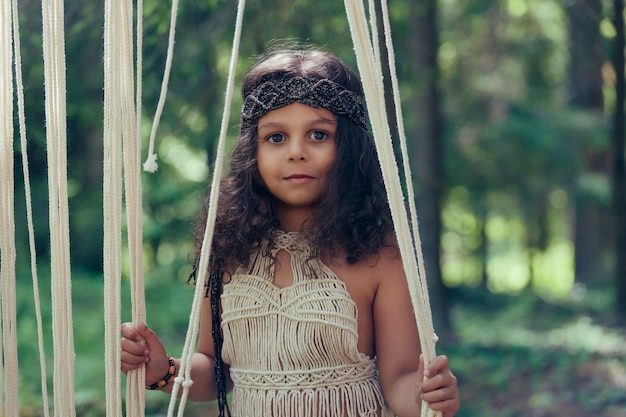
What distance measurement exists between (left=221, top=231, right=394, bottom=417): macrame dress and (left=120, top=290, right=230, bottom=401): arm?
0.11m

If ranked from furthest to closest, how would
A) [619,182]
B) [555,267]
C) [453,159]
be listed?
[555,267] < [453,159] < [619,182]

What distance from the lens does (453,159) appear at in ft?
27.6

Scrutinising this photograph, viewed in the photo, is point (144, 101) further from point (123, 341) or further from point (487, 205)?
point (487, 205)

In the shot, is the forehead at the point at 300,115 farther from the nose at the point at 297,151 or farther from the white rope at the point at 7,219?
the white rope at the point at 7,219

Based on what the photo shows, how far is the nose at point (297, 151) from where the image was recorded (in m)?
1.78

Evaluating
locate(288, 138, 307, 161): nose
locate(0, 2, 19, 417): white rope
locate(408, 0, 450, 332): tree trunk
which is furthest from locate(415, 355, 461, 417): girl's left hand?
locate(408, 0, 450, 332): tree trunk

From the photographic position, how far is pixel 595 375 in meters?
5.36

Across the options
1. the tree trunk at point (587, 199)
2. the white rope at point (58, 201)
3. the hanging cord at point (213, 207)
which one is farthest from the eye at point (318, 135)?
the tree trunk at point (587, 199)

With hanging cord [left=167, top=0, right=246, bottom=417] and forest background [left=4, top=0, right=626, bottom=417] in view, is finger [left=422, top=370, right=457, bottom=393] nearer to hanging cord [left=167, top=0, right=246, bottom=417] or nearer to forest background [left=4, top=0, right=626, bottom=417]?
hanging cord [left=167, top=0, right=246, bottom=417]

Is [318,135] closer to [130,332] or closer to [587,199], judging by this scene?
[130,332]

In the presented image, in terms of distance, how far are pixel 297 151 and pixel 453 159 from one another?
6829 mm

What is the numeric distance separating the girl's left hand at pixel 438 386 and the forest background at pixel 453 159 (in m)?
1.35

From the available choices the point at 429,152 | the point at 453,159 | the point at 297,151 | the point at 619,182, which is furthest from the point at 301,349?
the point at 453,159

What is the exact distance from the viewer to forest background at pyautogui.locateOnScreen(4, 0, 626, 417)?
3.81m
